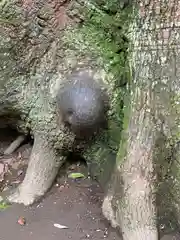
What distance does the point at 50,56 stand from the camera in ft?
13.0

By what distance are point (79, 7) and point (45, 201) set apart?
1276mm

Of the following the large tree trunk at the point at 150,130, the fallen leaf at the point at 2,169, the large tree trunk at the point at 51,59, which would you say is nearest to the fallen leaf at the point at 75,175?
the large tree trunk at the point at 51,59

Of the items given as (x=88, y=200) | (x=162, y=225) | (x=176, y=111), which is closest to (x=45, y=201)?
(x=88, y=200)

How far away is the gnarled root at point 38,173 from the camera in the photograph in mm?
3863

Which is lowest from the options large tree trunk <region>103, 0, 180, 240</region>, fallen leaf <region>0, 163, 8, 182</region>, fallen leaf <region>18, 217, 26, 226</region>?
fallen leaf <region>18, 217, 26, 226</region>

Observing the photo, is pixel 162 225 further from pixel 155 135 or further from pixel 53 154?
pixel 53 154

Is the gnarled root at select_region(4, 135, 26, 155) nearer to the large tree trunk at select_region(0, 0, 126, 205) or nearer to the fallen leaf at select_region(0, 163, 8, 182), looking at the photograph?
the fallen leaf at select_region(0, 163, 8, 182)

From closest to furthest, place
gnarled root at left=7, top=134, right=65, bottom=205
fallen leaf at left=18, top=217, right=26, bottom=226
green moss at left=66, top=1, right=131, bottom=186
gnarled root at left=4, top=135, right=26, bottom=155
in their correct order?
fallen leaf at left=18, top=217, right=26, bottom=226 < green moss at left=66, top=1, right=131, bottom=186 < gnarled root at left=7, top=134, right=65, bottom=205 < gnarled root at left=4, top=135, right=26, bottom=155

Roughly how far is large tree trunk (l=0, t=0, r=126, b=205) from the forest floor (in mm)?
111

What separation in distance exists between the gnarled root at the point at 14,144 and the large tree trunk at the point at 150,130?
3.86ft

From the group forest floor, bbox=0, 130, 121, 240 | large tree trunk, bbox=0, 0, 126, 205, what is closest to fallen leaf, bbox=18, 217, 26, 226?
forest floor, bbox=0, 130, 121, 240

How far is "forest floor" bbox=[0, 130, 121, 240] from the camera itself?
3.51 m

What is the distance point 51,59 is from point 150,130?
966 millimetres

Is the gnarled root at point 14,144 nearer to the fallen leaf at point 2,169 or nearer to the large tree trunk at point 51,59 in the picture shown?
the fallen leaf at point 2,169
